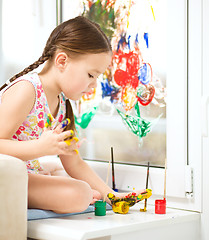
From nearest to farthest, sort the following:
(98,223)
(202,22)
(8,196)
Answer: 1. (8,196)
2. (98,223)
3. (202,22)

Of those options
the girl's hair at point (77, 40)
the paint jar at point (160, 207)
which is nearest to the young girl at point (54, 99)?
the girl's hair at point (77, 40)

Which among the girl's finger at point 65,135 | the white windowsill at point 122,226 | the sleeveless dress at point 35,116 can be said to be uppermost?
the sleeveless dress at point 35,116

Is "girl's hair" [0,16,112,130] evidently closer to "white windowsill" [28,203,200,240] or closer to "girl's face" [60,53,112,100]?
"girl's face" [60,53,112,100]

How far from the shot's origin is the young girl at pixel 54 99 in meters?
1.35

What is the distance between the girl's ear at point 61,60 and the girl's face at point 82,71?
1 centimetres

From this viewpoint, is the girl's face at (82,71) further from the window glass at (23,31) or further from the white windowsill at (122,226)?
the window glass at (23,31)

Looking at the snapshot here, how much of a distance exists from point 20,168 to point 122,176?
66cm

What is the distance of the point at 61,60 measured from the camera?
4.84 feet

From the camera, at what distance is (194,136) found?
156 cm

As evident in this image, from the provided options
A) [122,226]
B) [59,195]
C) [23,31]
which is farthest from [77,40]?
[23,31]

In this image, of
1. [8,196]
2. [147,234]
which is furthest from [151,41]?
[8,196]

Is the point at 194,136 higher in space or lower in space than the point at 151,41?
lower

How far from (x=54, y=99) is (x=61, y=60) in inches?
5.9

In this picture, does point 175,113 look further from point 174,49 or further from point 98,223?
point 98,223
